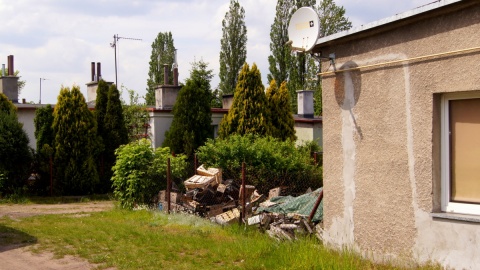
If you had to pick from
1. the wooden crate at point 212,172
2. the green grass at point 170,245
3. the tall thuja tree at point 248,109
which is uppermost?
the tall thuja tree at point 248,109

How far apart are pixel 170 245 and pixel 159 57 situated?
149 ft

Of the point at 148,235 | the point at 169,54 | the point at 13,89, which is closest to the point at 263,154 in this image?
the point at 148,235

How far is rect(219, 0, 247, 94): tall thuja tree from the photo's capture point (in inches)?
1697

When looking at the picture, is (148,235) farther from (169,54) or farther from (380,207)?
(169,54)

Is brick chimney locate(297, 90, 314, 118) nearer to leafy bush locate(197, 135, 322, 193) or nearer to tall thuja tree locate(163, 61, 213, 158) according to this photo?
tall thuja tree locate(163, 61, 213, 158)

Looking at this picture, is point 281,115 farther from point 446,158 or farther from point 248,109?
point 446,158

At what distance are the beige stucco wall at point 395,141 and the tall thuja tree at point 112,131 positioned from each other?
13130mm

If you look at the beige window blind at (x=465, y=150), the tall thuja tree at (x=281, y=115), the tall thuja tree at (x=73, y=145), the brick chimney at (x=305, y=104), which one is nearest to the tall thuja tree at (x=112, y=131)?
the tall thuja tree at (x=73, y=145)

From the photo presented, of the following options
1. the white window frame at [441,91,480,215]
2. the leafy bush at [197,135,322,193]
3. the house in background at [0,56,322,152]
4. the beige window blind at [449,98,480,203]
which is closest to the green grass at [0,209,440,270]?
the white window frame at [441,91,480,215]

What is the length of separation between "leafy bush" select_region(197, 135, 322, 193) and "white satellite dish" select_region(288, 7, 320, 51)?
6753 mm

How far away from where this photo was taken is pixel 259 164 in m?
14.9

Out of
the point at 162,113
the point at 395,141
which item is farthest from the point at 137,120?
the point at 395,141

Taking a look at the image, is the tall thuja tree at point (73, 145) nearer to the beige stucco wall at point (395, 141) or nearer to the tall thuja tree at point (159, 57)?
the beige stucco wall at point (395, 141)

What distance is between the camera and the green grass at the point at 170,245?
7477 millimetres
